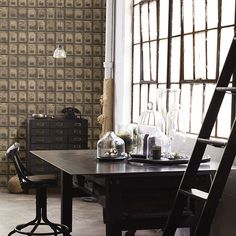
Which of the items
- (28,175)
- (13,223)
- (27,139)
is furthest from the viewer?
(27,139)

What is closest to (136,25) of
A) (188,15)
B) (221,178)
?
(188,15)

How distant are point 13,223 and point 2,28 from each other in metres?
3.09

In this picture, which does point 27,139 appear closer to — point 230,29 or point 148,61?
point 148,61

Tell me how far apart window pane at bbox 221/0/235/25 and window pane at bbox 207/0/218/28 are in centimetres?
13

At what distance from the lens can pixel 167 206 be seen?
4277 mm

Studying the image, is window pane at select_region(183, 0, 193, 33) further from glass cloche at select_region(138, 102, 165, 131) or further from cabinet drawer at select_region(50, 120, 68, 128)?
cabinet drawer at select_region(50, 120, 68, 128)

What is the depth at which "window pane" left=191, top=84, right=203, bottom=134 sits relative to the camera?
534cm

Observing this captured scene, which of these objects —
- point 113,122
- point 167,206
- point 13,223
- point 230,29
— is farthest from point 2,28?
point 167,206

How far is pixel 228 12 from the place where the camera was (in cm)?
487

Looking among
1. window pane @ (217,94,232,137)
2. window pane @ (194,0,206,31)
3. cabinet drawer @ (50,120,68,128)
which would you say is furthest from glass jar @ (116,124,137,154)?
cabinet drawer @ (50,120,68,128)

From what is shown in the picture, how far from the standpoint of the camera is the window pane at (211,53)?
16.8 ft

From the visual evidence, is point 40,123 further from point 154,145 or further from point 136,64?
point 154,145

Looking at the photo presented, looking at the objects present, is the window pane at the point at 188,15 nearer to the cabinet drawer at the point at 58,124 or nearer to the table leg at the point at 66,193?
the table leg at the point at 66,193

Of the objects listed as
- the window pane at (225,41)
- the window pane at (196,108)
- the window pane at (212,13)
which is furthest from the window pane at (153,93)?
the window pane at (225,41)
